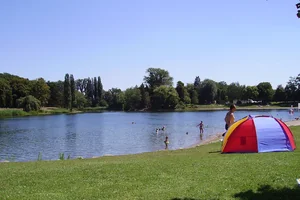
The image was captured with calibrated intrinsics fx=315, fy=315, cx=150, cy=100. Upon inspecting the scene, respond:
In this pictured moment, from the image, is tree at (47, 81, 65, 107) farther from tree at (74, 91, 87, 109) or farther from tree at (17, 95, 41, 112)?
tree at (17, 95, 41, 112)

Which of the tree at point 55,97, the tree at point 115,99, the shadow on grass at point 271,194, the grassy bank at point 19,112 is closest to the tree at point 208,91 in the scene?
the tree at point 115,99

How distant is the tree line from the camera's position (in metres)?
119

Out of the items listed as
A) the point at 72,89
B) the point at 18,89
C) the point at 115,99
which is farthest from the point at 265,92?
the point at 18,89

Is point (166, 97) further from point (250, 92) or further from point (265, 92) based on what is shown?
point (265, 92)

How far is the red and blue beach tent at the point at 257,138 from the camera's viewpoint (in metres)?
13.7

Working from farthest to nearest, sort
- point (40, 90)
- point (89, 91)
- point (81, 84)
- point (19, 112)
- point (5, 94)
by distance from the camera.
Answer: point (81, 84) < point (89, 91) < point (40, 90) < point (5, 94) < point (19, 112)

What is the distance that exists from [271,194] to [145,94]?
427 ft

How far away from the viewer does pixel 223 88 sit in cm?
16262

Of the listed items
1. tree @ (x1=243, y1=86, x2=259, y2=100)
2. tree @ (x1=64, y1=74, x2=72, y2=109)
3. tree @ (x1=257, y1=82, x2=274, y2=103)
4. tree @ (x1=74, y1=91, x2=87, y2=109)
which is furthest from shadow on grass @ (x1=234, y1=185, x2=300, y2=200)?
tree @ (x1=257, y1=82, x2=274, y2=103)

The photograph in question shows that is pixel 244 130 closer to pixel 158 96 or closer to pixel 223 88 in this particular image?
pixel 158 96

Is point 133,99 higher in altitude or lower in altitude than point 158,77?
lower

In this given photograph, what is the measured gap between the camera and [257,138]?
44.8 feet

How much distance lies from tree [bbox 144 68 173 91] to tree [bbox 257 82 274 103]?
41629 millimetres

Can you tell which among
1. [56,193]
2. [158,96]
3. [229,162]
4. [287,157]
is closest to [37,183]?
[56,193]
